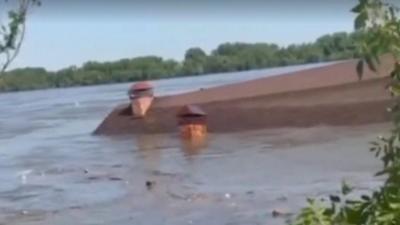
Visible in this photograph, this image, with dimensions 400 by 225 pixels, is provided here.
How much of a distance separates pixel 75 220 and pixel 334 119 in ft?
28.8

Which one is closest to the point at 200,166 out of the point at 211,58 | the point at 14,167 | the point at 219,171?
the point at 219,171

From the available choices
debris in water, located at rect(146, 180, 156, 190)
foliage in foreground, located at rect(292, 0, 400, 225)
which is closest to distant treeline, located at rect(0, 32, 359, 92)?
debris in water, located at rect(146, 180, 156, 190)

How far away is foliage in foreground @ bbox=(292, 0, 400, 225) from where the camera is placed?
244 centimetres

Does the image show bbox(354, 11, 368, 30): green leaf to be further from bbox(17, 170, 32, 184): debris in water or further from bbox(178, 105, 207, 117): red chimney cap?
bbox(178, 105, 207, 117): red chimney cap

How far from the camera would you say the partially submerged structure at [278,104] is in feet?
62.1

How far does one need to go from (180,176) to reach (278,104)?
267 inches

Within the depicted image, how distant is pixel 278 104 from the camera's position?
805 inches

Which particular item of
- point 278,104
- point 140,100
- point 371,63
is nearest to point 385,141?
point 371,63

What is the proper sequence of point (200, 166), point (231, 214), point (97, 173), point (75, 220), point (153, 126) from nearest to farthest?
point (231, 214), point (75, 220), point (200, 166), point (97, 173), point (153, 126)

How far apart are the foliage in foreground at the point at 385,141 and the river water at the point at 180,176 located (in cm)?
708

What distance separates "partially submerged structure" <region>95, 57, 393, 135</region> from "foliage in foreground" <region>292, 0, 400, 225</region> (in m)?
15.4

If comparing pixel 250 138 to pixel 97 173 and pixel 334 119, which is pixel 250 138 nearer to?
pixel 334 119

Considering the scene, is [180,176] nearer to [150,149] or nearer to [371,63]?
[150,149]

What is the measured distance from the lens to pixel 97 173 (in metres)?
16.0
